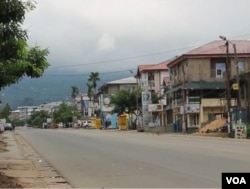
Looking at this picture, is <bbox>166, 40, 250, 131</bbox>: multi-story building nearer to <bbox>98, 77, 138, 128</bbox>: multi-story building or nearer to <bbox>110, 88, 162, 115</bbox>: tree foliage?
<bbox>110, 88, 162, 115</bbox>: tree foliage

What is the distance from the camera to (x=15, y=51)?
14617mm

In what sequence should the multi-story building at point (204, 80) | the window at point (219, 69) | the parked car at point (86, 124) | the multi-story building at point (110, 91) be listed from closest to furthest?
the multi-story building at point (204, 80)
the window at point (219, 69)
the multi-story building at point (110, 91)
the parked car at point (86, 124)

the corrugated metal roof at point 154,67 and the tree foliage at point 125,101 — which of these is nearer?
the tree foliage at point 125,101

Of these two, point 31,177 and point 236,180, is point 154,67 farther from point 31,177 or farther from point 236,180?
point 236,180

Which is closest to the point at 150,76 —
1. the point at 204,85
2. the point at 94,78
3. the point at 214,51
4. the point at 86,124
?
the point at 214,51

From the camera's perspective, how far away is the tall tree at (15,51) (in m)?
13.2

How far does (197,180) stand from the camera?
47.6 feet

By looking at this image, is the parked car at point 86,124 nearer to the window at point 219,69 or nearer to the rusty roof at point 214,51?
the rusty roof at point 214,51

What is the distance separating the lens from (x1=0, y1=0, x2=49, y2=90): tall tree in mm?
13250

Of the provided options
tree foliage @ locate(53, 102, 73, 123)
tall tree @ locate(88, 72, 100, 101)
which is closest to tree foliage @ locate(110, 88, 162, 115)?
tall tree @ locate(88, 72, 100, 101)

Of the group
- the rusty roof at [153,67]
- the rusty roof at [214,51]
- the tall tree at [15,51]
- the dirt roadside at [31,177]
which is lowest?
the dirt roadside at [31,177]

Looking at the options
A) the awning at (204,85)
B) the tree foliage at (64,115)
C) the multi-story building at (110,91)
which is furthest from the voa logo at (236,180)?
the tree foliage at (64,115)

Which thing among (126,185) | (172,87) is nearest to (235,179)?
(126,185)

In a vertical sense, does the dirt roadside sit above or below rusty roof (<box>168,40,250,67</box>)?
below
